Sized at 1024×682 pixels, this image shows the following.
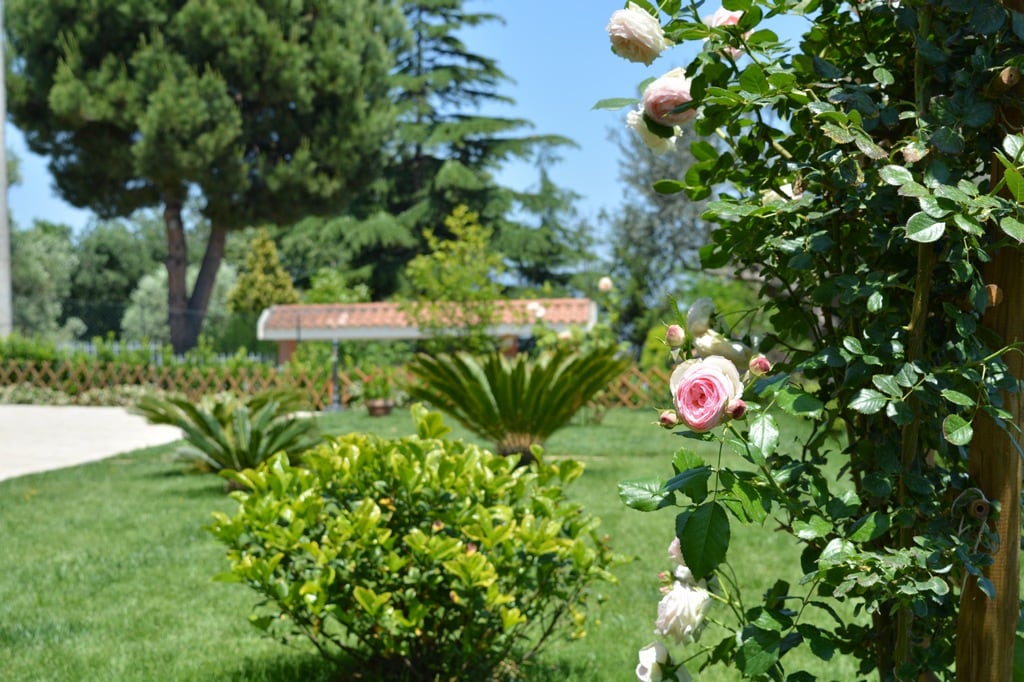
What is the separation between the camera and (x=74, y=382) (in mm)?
17922

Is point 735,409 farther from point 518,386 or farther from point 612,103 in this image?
point 518,386

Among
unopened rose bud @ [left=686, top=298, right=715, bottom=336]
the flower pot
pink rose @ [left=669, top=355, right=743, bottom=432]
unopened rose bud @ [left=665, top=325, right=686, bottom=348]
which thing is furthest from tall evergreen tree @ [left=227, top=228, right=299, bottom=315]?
pink rose @ [left=669, top=355, right=743, bottom=432]

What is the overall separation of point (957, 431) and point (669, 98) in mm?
730

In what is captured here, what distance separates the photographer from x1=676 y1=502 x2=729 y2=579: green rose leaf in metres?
1.33

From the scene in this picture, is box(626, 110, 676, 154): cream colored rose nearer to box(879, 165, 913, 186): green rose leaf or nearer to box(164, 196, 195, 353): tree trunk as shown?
box(879, 165, 913, 186): green rose leaf

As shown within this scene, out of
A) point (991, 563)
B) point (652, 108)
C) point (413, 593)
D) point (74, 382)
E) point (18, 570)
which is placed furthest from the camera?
point (74, 382)

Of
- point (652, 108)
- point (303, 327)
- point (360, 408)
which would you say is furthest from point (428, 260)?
point (652, 108)

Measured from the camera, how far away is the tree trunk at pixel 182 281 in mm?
23172

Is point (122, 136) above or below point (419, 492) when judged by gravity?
above

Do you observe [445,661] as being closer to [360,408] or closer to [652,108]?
[652,108]

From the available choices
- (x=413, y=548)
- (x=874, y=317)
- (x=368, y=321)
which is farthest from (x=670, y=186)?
(x=368, y=321)

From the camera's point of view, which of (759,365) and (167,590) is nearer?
(759,365)

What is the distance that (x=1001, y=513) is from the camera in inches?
56.4

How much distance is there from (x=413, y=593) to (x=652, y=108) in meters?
1.52
